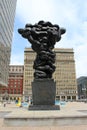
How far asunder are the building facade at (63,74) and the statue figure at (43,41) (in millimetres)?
123457

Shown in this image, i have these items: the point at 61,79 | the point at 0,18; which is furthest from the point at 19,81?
the point at 0,18

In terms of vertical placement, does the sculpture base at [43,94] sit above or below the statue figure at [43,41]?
below

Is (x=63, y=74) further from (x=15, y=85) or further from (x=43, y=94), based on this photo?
(x=43, y=94)

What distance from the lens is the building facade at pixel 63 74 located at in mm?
137125

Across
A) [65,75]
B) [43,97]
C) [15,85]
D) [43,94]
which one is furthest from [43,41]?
[15,85]

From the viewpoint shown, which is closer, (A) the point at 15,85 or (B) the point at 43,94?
(B) the point at 43,94

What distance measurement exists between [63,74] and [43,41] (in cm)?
13364

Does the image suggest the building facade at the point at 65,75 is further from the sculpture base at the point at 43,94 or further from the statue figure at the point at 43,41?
the sculpture base at the point at 43,94

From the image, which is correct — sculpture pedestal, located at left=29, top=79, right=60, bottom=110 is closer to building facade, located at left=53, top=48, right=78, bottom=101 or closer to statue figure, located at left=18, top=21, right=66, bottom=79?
statue figure, located at left=18, top=21, right=66, bottom=79

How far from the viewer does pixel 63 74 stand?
144625 mm

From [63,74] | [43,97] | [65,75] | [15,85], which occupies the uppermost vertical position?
[63,74]

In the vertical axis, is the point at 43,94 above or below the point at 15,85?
below

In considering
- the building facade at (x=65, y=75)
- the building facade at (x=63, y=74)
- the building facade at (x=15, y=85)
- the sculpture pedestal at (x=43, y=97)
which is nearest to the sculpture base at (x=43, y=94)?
the sculpture pedestal at (x=43, y=97)

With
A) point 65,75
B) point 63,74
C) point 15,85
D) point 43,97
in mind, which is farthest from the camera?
point 15,85
